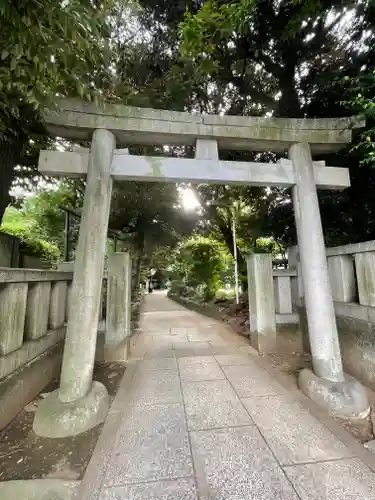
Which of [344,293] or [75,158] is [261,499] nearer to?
[344,293]

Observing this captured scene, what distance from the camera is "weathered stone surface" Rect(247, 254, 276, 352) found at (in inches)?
171

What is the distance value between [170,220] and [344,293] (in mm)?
6290

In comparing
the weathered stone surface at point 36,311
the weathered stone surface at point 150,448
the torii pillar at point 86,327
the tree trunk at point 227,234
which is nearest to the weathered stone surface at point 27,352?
the weathered stone surface at point 36,311

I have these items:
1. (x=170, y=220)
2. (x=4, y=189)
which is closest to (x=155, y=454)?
(x=4, y=189)

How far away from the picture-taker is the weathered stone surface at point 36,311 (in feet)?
9.41

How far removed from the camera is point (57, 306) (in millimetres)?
3514

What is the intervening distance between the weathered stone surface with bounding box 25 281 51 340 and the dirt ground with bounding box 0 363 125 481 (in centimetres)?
81

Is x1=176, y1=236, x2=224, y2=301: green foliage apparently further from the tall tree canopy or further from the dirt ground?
the tall tree canopy

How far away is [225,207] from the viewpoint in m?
8.80

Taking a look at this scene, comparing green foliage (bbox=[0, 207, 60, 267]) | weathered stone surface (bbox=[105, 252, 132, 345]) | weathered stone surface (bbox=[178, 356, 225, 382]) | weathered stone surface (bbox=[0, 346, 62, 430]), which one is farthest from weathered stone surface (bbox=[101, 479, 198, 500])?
green foliage (bbox=[0, 207, 60, 267])

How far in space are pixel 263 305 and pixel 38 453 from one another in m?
3.58

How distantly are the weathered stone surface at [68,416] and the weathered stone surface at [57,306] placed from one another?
3.79 feet

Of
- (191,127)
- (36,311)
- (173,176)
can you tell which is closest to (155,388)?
(36,311)

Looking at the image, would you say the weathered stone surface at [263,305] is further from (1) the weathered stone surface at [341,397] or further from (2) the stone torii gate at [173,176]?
(1) the weathered stone surface at [341,397]
